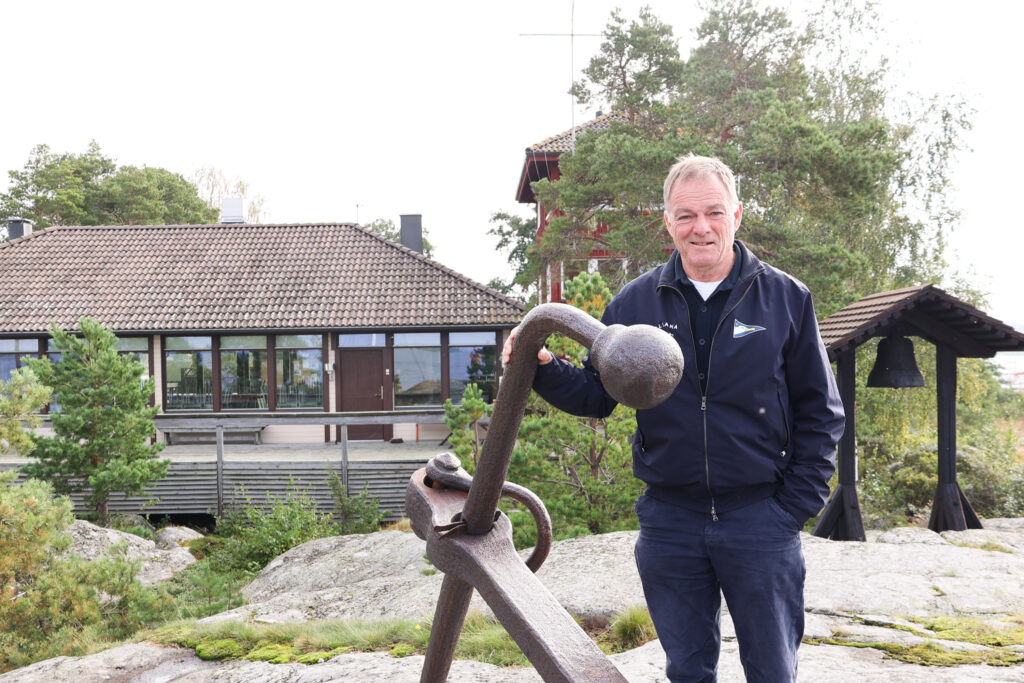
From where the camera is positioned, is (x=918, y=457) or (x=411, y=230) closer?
(x=918, y=457)

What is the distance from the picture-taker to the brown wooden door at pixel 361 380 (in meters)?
16.8

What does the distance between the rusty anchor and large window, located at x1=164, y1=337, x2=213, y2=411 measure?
15.9 m

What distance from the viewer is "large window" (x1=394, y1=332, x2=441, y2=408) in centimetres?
1667

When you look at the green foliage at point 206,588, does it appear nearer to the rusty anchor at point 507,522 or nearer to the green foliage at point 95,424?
the green foliage at point 95,424

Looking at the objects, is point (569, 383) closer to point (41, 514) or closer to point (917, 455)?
point (41, 514)

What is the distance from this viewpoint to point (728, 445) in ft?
6.65

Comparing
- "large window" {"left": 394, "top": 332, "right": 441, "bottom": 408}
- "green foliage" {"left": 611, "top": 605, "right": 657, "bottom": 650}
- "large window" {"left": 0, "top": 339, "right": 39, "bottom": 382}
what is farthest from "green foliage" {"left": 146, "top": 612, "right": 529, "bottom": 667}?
"large window" {"left": 0, "top": 339, "right": 39, "bottom": 382}

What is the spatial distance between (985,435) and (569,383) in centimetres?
1225

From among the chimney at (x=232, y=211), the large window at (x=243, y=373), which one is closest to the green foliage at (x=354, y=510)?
the large window at (x=243, y=373)

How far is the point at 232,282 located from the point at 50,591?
12.5m

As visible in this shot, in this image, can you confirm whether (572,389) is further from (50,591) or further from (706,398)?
(50,591)

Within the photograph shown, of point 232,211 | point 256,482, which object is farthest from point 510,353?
point 232,211

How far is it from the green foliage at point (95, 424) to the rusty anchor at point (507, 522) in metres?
10.5

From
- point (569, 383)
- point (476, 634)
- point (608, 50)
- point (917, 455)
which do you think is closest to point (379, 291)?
point (608, 50)
